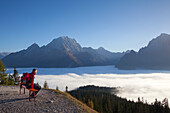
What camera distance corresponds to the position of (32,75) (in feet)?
53.4

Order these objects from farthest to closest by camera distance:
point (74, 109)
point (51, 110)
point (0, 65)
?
point (0, 65), point (74, 109), point (51, 110)

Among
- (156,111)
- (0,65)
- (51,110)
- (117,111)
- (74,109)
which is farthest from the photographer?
(117,111)

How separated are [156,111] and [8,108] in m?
142

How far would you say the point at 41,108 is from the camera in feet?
47.5

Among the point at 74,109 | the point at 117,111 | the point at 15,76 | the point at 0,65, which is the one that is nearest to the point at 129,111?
the point at 117,111

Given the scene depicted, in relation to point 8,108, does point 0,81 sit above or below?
below

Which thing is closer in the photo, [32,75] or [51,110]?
[51,110]

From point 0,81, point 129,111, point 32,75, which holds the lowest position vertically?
point 129,111

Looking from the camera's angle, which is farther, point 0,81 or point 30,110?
point 0,81

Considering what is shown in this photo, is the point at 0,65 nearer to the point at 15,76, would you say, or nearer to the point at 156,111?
Result: the point at 15,76

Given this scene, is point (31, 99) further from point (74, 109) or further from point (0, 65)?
point (0, 65)

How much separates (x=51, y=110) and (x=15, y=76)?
213 feet

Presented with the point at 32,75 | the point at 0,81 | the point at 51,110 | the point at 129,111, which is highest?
the point at 32,75

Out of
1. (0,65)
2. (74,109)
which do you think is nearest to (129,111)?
(0,65)
